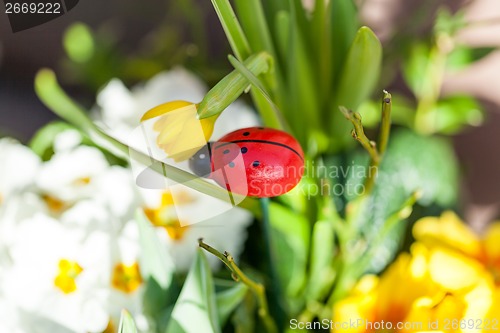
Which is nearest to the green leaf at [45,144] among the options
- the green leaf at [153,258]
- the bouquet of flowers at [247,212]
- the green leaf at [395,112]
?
the bouquet of flowers at [247,212]

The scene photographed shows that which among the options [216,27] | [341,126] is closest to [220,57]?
[216,27]

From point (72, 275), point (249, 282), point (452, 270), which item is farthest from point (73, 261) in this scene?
point (452, 270)

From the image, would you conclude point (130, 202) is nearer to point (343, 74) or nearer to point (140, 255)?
point (140, 255)

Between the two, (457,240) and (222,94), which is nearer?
(222,94)

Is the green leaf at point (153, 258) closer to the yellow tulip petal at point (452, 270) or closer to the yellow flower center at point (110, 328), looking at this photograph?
the yellow flower center at point (110, 328)

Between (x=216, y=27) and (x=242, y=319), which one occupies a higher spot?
(x=216, y=27)

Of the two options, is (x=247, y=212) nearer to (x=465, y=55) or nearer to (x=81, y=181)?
(x=81, y=181)
